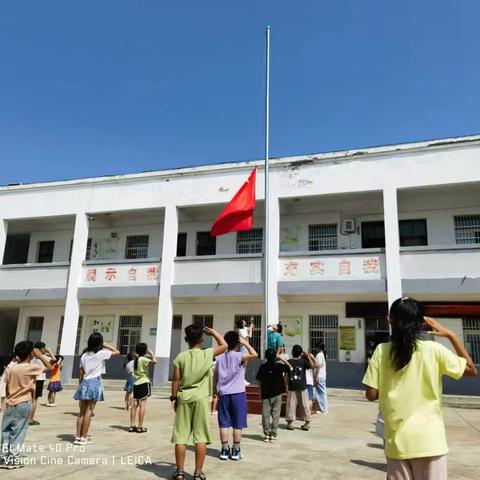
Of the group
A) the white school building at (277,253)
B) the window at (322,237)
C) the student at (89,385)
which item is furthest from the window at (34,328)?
the student at (89,385)

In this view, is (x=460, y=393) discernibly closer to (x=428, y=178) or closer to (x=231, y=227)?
(x=428, y=178)

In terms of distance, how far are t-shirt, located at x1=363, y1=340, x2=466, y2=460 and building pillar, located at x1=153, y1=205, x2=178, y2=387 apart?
1485 cm

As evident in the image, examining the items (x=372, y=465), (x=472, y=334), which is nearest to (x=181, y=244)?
(x=472, y=334)

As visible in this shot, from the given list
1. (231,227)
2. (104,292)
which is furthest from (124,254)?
(231,227)

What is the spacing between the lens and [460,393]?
588 inches

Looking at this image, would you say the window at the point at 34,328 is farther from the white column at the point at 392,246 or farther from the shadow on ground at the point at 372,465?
the shadow on ground at the point at 372,465

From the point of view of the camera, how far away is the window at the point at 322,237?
17734mm

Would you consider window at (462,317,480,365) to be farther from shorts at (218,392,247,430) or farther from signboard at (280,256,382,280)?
shorts at (218,392,247,430)

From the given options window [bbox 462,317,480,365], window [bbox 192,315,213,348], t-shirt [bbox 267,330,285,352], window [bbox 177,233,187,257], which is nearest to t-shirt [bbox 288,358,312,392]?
t-shirt [bbox 267,330,285,352]

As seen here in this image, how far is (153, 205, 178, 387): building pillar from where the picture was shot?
1661 cm

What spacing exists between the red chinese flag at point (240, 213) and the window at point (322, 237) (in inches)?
179

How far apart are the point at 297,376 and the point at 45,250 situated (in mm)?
17270

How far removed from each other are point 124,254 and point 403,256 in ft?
39.6

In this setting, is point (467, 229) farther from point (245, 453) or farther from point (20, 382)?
point (20, 382)
